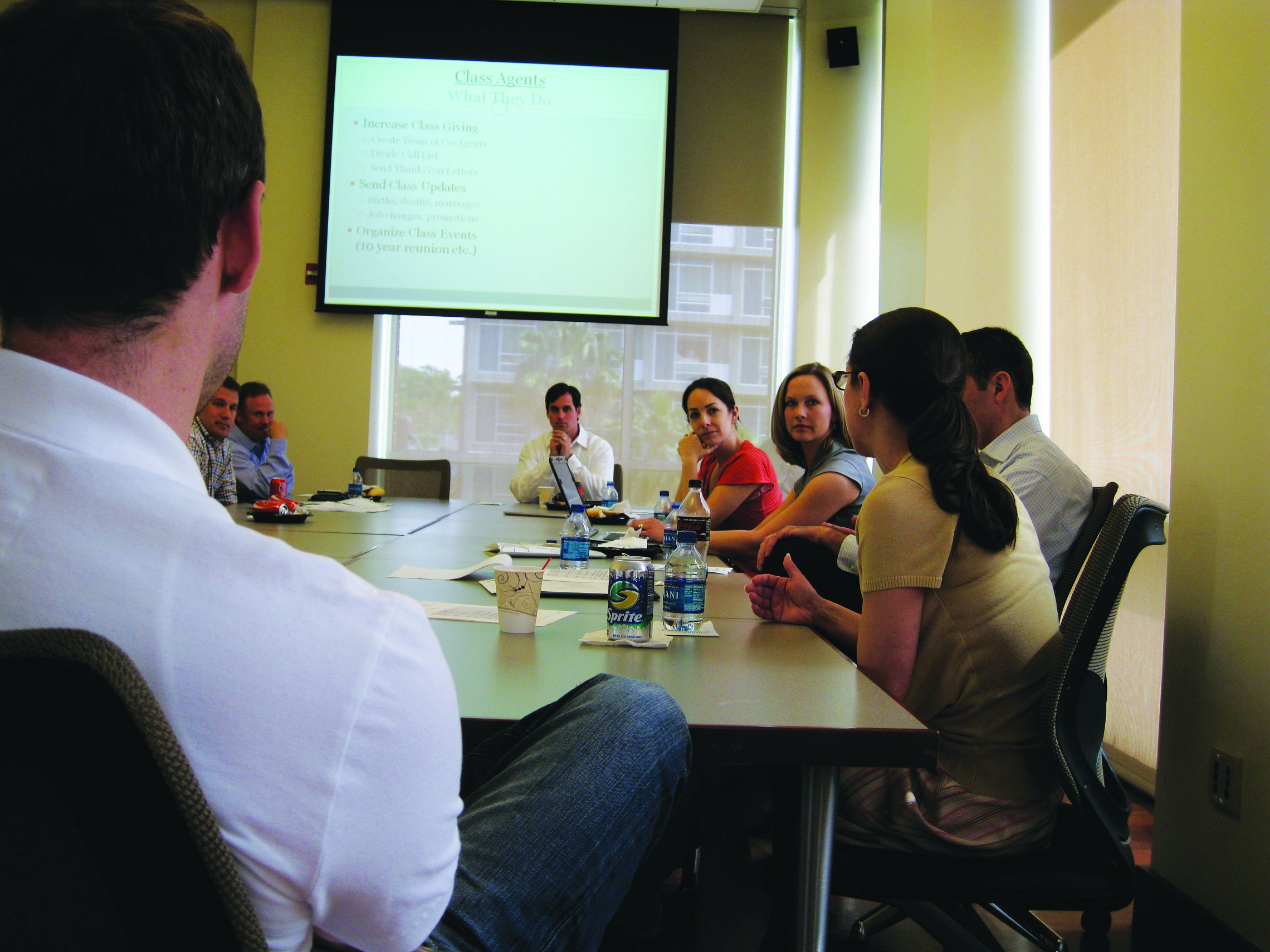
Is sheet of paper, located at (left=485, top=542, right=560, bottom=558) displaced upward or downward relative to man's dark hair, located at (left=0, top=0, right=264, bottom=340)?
downward

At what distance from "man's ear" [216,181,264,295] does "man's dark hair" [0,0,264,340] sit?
2 cm

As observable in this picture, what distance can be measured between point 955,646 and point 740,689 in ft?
1.39

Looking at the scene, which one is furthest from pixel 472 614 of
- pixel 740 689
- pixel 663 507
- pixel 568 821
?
pixel 663 507

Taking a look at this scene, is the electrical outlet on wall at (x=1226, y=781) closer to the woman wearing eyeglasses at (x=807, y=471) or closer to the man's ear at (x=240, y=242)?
the woman wearing eyeglasses at (x=807, y=471)

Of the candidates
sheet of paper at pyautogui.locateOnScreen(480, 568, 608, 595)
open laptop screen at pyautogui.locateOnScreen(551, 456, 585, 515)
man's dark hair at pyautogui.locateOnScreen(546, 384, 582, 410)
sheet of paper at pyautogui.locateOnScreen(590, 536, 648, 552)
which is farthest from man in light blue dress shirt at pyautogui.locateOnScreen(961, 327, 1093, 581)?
man's dark hair at pyautogui.locateOnScreen(546, 384, 582, 410)

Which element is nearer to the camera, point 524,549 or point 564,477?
point 524,549

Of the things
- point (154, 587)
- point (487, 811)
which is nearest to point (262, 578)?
point (154, 587)

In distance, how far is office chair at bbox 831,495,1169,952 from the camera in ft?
4.07

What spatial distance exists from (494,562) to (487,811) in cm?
87

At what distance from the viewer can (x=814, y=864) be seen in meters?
1.12

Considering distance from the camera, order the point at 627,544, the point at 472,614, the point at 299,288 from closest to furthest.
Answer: the point at 472,614 < the point at 627,544 < the point at 299,288

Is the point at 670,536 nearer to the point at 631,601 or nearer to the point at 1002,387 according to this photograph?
the point at 1002,387

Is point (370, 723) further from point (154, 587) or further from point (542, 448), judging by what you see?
point (542, 448)

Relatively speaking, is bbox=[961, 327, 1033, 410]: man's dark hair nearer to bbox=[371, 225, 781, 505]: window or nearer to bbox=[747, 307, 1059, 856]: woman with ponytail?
bbox=[747, 307, 1059, 856]: woman with ponytail
